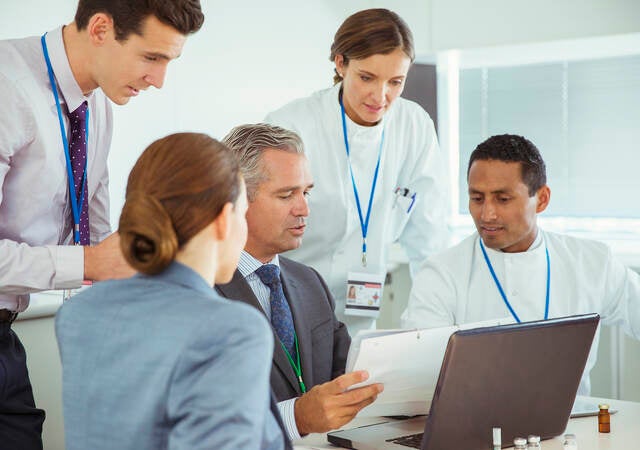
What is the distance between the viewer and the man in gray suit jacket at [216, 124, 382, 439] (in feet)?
6.59

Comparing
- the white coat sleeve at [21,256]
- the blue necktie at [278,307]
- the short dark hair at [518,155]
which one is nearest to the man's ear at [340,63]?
the short dark hair at [518,155]

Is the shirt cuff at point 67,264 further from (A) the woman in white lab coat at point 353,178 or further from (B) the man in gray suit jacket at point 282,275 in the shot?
(A) the woman in white lab coat at point 353,178

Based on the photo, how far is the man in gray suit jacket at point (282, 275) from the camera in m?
2.01

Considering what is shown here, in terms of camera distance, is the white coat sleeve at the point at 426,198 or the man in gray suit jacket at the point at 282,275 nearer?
the man in gray suit jacket at the point at 282,275

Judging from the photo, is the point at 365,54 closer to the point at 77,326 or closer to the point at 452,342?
the point at 452,342

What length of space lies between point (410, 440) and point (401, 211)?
148 cm

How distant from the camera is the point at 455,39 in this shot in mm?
4332

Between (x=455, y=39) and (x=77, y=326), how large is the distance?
3.51m

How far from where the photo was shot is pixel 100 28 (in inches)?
76.5

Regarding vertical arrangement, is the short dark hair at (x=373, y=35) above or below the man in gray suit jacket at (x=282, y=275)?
above

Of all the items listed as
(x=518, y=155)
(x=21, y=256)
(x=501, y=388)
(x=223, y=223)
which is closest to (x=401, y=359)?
(x=501, y=388)

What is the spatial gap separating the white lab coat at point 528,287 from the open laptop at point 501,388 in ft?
2.50

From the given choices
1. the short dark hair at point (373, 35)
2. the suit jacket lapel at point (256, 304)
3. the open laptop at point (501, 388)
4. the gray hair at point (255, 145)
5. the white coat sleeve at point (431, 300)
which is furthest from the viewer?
the short dark hair at point (373, 35)

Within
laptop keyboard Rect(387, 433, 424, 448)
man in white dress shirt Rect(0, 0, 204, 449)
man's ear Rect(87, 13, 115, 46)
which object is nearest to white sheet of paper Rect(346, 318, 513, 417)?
laptop keyboard Rect(387, 433, 424, 448)
